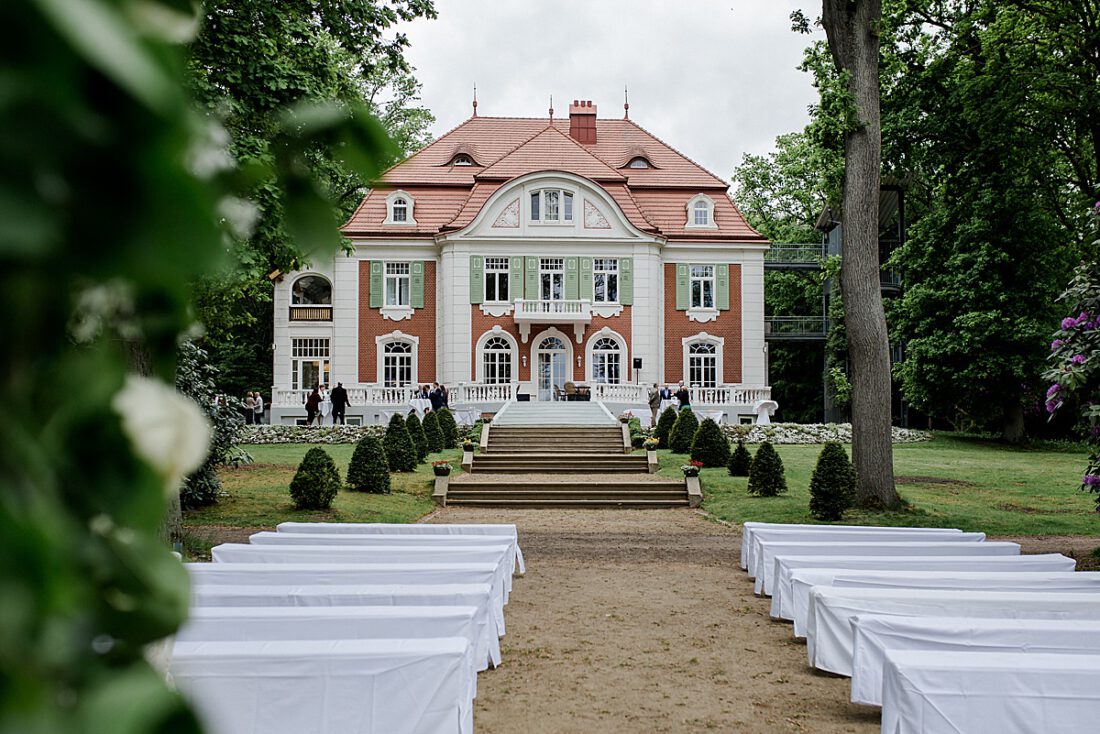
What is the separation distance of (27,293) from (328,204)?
0.23 meters

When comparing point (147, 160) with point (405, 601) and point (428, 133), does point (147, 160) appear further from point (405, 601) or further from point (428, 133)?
point (428, 133)

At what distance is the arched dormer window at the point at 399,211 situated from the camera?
119ft

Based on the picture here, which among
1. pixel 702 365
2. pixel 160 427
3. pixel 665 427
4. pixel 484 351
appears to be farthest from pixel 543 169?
pixel 160 427

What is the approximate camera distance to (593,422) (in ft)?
90.7

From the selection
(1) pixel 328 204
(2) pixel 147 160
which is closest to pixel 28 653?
(2) pixel 147 160

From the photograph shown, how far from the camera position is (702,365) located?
36469 millimetres

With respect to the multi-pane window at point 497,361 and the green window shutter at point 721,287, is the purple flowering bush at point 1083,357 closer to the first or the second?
the multi-pane window at point 497,361

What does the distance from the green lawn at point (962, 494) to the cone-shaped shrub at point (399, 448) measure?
5.48 metres

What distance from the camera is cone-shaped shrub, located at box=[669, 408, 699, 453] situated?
23.5m

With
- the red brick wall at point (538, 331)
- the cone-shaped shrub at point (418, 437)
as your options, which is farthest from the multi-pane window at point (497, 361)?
the cone-shaped shrub at point (418, 437)

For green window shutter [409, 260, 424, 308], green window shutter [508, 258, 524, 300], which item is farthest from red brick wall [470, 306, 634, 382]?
green window shutter [409, 260, 424, 308]

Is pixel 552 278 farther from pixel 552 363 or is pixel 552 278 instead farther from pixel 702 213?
pixel 702 213

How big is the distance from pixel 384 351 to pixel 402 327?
115 cm

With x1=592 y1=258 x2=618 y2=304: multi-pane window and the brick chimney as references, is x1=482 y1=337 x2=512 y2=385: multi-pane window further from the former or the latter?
the brick chimney
